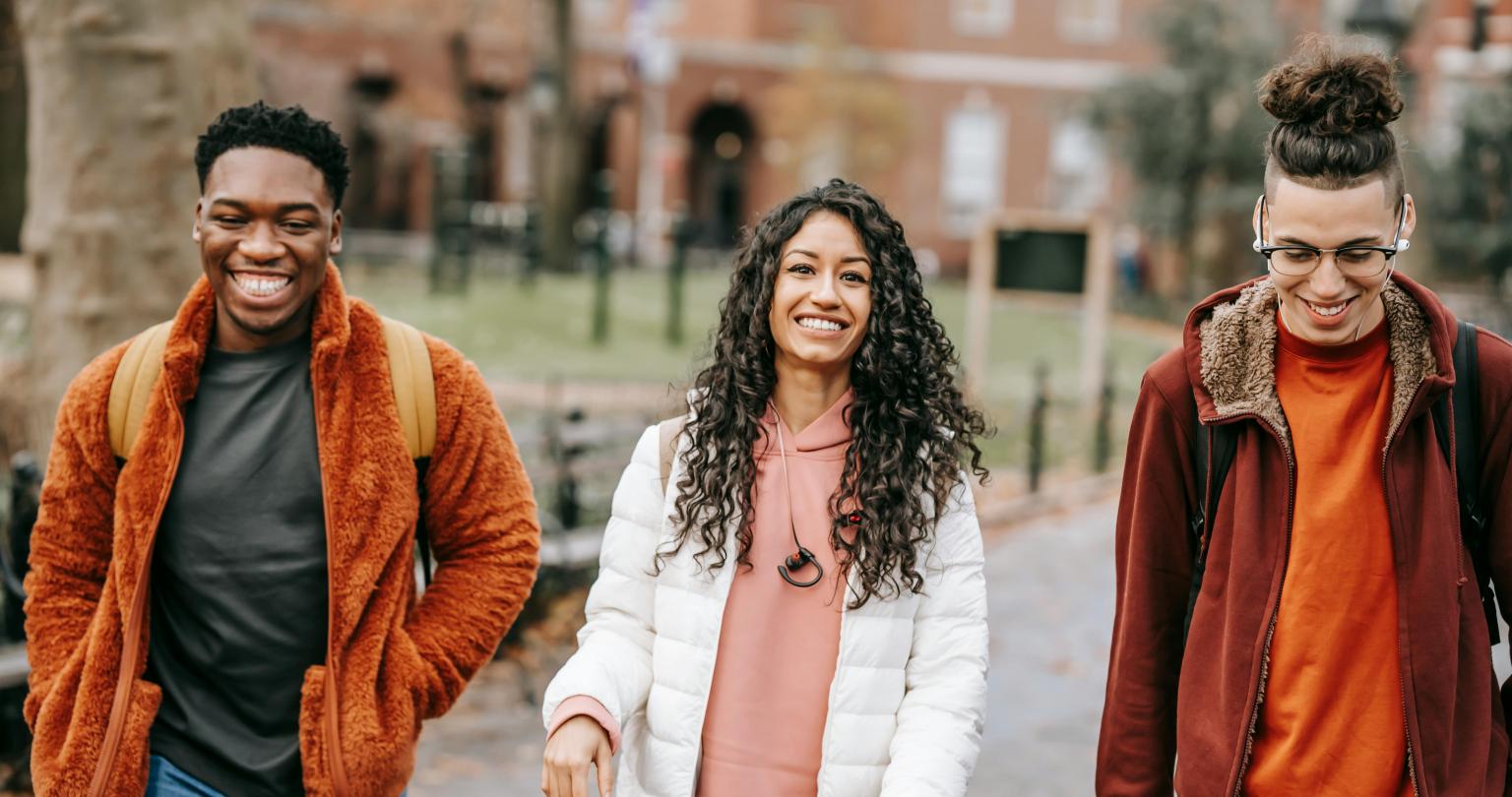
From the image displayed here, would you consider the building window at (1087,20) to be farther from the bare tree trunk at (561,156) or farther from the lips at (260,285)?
the lips at (260,285)

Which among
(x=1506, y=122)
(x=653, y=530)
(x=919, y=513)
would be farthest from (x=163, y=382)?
(x=1506, y=122)

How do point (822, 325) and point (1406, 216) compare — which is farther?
point (822, 325)

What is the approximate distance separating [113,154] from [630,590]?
4.09 metres

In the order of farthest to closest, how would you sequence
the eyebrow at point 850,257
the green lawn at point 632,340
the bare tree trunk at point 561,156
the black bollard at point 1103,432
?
1. the bare tree trunk at point 561,156
2. the green lawn at point 632,340
3. the black bollard at point 1103,432
4. the eyebrow at point 850,257

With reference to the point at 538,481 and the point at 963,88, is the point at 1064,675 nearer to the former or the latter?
the point at 538,481

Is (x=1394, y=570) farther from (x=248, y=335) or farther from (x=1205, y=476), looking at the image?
(x=248, y=335)

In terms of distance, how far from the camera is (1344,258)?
2398 mm

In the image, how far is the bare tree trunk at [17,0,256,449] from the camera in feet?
18.6

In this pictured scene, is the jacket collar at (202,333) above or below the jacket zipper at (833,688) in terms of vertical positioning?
above

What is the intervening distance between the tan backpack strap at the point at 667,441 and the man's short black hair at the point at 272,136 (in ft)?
2.70

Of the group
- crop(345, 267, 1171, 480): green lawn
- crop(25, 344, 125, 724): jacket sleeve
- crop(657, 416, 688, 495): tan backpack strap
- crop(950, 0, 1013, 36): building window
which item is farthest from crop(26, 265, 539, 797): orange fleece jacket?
crop(950, 0, 1013, 36): building window

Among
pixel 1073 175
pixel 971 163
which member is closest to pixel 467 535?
pixel 971 163

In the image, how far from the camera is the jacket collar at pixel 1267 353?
7.94 ft

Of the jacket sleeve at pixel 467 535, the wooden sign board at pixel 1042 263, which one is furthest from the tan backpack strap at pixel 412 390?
the wooden sign board at pixel 1042 263
